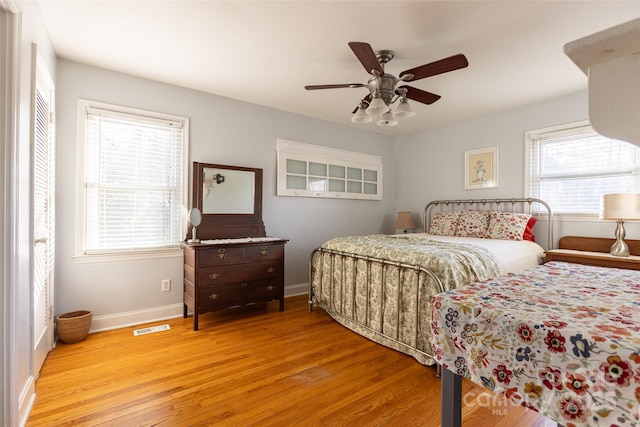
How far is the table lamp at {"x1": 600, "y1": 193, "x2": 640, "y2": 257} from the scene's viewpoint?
2.68m

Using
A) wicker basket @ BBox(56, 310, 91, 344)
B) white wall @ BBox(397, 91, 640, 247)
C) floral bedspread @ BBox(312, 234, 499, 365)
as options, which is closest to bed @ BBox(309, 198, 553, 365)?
floral bedspread @ BBox(312, 234, 499, 365)

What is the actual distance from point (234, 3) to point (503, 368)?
2350 mm

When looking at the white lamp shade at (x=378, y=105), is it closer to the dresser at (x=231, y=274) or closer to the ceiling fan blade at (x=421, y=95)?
the ceiling fan blade at (x=421, y=95)

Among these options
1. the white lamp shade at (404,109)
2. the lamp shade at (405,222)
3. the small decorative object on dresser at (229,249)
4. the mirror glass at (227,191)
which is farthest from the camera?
the lamp shade at (405,222)

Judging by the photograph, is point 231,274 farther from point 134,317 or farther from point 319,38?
point 319,38

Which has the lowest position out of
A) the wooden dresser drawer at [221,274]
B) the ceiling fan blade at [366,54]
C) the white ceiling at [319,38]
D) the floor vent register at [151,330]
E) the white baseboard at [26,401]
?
the floor vent register at [151,330]

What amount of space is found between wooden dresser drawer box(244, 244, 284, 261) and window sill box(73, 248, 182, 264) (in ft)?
2.48

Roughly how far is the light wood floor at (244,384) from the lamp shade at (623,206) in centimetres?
210

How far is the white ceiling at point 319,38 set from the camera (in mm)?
1991

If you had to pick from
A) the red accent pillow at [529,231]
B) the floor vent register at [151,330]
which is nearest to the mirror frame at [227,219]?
the floor vent register at [151,330]

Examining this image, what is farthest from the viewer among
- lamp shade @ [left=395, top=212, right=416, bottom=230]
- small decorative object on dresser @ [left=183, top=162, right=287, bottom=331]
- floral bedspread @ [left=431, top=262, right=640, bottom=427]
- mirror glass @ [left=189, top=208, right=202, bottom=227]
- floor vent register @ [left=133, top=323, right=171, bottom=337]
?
lamp shade @ [left=395, top=212, right=416, bottom=230]

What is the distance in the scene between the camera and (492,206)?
410cm

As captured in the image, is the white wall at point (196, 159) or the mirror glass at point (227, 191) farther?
the mirror glass at point (227, 191)

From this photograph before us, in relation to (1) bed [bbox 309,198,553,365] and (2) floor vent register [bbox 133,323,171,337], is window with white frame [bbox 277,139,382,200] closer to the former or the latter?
(1) bed [bbox 309,198,553,365]
